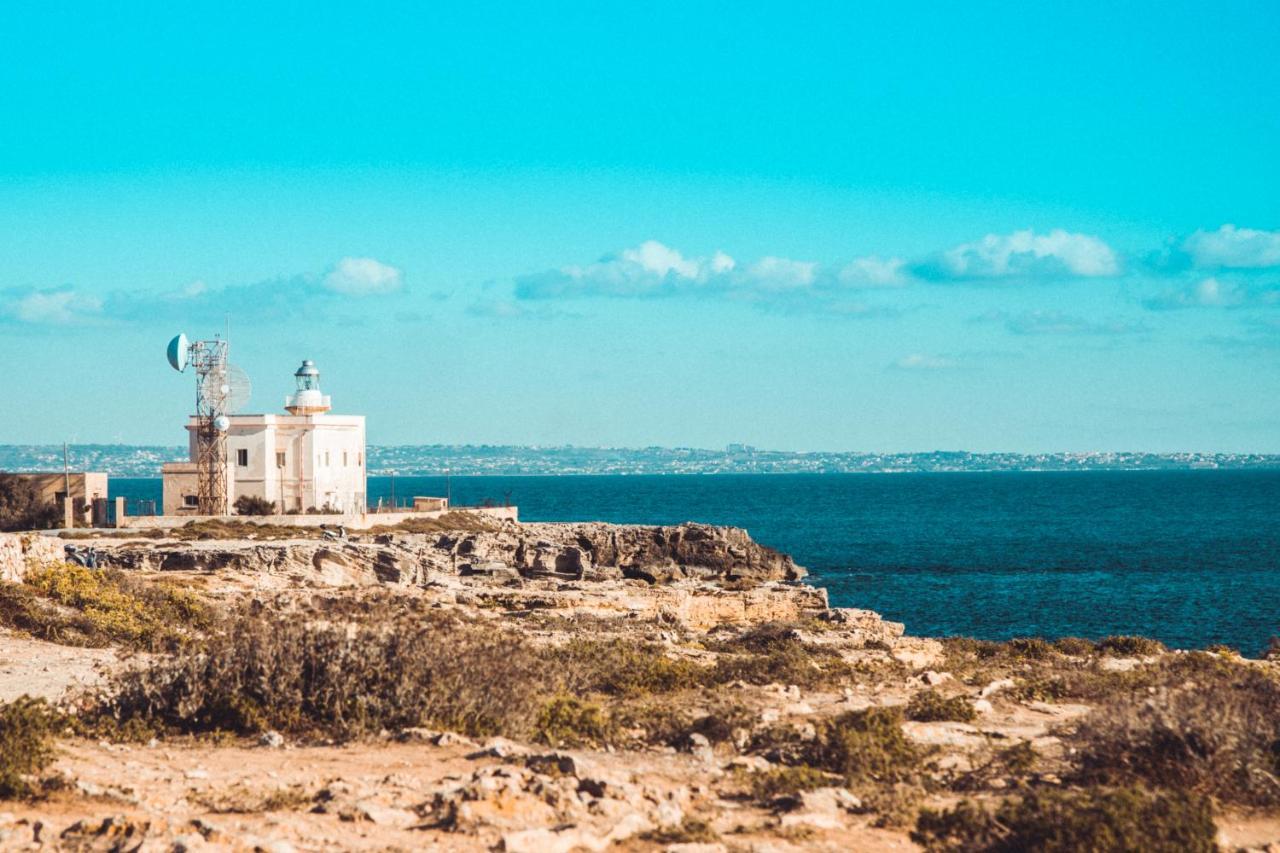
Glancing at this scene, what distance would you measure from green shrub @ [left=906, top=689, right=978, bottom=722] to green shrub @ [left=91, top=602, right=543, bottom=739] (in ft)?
14.4

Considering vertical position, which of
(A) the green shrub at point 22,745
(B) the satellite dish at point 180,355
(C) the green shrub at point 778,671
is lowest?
(C) the green shrub at point 778,671

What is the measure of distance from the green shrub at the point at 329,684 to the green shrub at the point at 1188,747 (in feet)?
17.6

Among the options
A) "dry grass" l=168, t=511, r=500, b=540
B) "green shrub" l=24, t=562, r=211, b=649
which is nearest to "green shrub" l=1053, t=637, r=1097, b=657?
"green shrub" l=24, t=562, r=211, b=649

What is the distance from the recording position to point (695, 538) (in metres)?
55.9

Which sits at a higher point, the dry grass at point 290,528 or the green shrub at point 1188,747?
the green shrub at point 1188,747

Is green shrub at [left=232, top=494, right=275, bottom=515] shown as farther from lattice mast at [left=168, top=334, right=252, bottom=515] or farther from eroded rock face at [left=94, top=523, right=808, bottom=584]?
eroded rock face at [left=94, top=523, right=808, bottom=584]

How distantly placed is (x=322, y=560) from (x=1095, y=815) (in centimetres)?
3212

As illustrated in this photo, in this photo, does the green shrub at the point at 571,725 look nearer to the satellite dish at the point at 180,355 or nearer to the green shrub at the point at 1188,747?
the green shrub at the point at 1188,747

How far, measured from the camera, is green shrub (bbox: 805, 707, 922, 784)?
11.1 meters

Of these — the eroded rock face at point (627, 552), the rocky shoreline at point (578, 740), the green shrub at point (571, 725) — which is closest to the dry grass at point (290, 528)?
the eroded rock face at point (627, 552)

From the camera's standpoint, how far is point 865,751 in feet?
36.9

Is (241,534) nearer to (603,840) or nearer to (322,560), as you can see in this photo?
(322,560)

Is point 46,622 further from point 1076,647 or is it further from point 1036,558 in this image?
point 1036,558

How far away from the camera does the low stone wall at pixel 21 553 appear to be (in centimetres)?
2256
